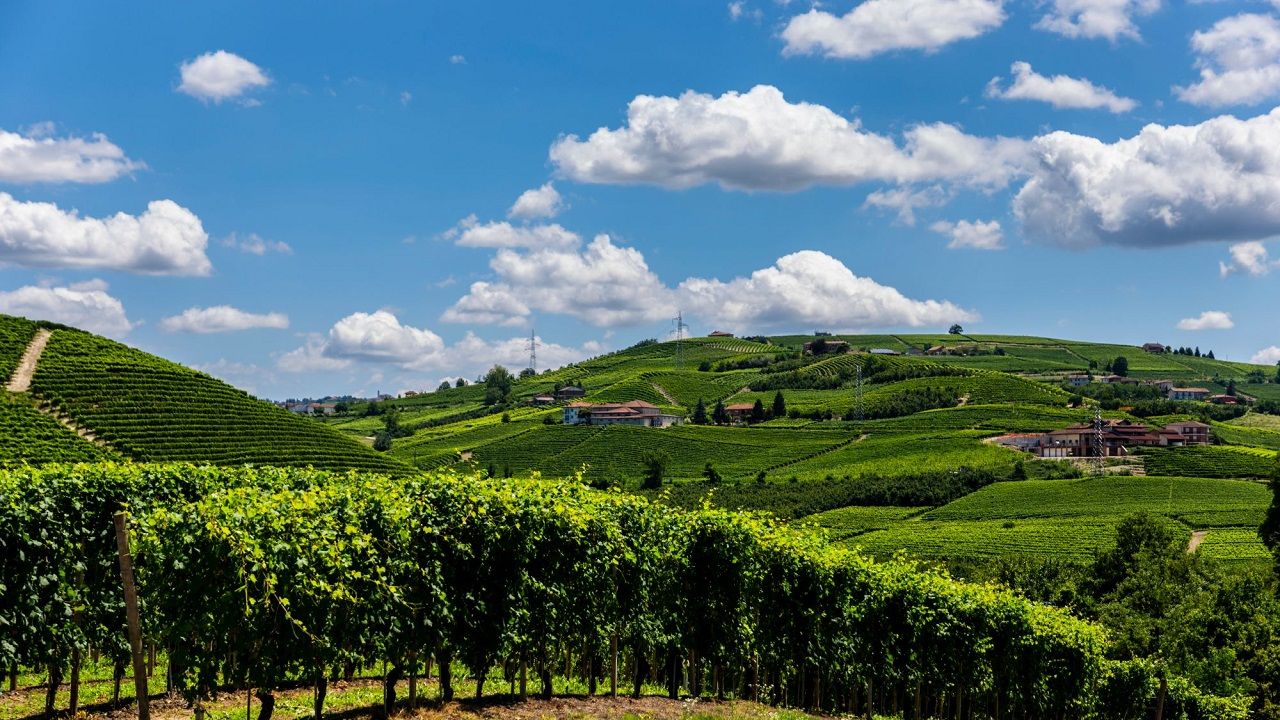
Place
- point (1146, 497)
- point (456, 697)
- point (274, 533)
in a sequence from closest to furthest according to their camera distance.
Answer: point (274, 533) < point (456, 697) < point (1146, 497)

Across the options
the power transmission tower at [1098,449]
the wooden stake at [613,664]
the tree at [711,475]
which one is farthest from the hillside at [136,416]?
the power transmission tower at [1098,449]

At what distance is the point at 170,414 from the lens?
270 ft

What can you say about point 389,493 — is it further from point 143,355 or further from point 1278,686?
point 143,355

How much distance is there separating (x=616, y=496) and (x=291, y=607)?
26.3 feet

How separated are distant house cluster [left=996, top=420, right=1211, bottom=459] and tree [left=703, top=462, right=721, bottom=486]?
4362 centimetres

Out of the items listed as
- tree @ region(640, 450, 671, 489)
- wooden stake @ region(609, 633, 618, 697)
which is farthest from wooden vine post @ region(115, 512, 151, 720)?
tree @ region(640, 450, 671, 489)

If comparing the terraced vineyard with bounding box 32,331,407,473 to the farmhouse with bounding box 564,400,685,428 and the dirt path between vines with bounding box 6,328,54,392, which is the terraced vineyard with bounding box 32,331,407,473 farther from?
the farmhouse with bounding box 564,400,685,428

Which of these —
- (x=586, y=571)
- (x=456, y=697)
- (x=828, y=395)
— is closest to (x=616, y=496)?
(x=586, y=571)

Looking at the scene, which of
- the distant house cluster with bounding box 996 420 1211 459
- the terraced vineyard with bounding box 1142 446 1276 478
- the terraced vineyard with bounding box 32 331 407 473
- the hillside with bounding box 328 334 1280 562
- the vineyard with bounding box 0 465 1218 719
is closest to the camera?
the vineyard with bounding box 0 465 1218 719

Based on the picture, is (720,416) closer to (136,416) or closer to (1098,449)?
(1098,449)

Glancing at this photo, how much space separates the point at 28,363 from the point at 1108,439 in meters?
142

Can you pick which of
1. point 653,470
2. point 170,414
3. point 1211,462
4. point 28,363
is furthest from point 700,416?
point 28,363

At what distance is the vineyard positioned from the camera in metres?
13.4

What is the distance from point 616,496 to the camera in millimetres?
20406
